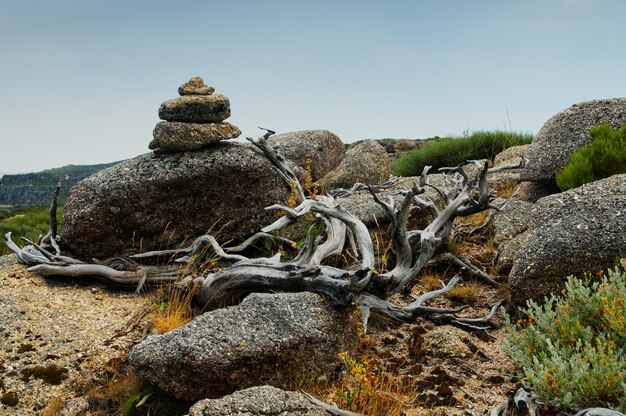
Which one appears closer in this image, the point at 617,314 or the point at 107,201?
the point at 617,314

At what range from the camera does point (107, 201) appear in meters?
10.1

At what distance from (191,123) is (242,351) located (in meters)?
4.99

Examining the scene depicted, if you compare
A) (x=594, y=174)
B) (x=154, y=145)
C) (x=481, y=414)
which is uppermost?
(x=154, y=145)

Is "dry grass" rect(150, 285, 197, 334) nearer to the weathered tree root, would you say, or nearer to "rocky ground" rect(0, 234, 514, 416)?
"rocky ground" rect(0, 234, 514, 416)

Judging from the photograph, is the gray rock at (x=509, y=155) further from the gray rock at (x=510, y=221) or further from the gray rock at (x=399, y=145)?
the gray rock at (x=399, y=145)

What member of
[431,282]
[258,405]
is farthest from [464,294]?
[258,405]

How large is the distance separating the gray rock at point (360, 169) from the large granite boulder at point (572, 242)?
6.52 m

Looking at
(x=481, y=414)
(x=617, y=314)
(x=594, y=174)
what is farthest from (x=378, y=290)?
(x=594, y=174)

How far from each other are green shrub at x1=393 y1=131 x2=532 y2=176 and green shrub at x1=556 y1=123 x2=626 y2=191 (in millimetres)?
6760

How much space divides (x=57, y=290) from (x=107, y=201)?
1.57 meters

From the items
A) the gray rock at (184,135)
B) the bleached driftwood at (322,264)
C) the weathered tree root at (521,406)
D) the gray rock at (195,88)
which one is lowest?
the weathered tree root at (521,406)

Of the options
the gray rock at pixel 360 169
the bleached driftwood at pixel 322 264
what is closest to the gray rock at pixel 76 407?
the bleached driftwood at pixel 322 264

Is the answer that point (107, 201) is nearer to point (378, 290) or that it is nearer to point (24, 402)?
point (24, 402)

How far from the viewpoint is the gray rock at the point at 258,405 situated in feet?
17.6
